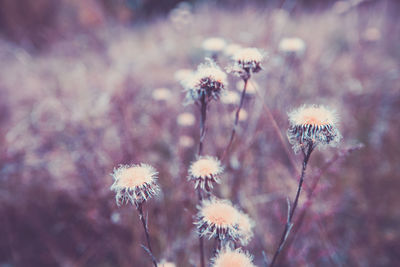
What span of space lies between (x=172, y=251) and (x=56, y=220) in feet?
3.25

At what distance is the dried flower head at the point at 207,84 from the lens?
1.08 m

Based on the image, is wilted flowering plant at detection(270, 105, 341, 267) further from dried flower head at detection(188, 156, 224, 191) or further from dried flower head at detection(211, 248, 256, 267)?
dried flower head at detection(188, 156, 224, 191)

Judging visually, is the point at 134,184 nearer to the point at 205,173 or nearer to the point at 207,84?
the point at 205,173

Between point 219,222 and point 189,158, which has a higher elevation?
point 189,158

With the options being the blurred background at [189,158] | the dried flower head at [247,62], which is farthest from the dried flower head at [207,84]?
the blurred background at [189,158]

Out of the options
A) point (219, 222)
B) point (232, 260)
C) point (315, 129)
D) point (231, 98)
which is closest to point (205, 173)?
point (219, 222)

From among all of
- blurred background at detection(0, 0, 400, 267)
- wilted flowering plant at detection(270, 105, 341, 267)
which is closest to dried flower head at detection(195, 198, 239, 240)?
wilted flowering plant at detection(270, 105, 341, 267)

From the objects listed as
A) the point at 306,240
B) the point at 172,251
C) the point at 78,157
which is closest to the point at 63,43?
the point at 78,157

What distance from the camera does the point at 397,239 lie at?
197 cm

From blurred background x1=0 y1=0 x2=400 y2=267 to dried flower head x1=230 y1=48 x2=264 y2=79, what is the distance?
0.13m

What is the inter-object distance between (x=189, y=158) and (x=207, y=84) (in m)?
1.48

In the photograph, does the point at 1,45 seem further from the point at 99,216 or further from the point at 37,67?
the point at 99,216

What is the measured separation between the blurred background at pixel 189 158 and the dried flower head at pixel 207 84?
0.22m

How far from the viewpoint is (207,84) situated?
3.56 feet
